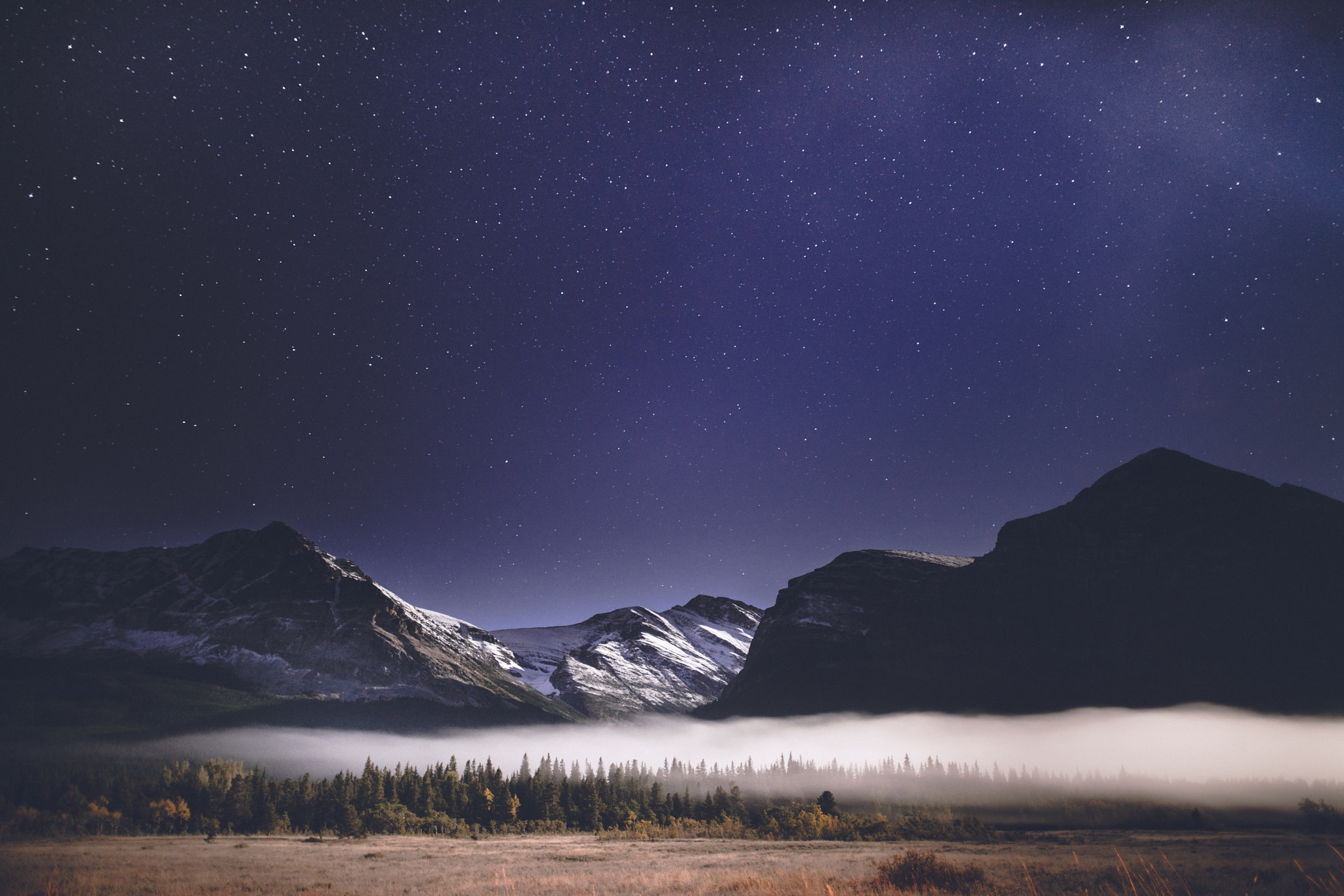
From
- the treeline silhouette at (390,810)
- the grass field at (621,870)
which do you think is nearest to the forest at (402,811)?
the treeline silhouette at (390,810)

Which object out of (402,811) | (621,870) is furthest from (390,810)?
(621,870)

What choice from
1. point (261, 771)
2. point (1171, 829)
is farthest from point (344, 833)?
point (1171, 829)

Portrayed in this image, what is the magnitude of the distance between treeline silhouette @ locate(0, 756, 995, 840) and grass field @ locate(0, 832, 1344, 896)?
186 feet

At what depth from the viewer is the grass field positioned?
36781mm

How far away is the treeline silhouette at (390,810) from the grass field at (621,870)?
56.6 metres

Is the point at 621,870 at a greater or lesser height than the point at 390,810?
greater

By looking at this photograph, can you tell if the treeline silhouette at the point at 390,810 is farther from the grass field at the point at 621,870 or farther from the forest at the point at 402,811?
the grass field at the point at 621,870

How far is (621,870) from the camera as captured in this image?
4941cm

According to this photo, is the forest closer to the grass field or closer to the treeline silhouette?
the treeline silhouette

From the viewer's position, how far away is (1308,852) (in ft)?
231

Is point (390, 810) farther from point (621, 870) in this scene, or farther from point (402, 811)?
point (621, 870)

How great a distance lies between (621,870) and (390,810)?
12612cm

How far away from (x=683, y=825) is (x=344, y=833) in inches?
3130

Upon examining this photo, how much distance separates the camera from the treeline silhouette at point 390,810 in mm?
137750
